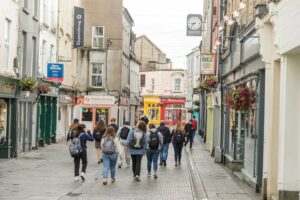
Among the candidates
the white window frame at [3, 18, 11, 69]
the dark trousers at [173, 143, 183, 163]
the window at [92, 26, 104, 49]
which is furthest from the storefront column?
the window at [92, 26, 104, 49]

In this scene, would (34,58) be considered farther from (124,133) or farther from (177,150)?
(124,133)

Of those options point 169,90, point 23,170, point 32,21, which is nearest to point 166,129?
point 23,170

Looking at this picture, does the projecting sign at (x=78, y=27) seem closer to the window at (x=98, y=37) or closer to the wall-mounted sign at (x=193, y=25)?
the window at (x=98, y=37)

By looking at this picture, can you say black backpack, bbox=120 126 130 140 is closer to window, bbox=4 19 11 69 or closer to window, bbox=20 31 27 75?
window, bbox=4 19 11 69

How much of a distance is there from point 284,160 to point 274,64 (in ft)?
7.99

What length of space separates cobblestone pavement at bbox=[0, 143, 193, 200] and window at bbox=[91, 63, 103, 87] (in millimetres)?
25262

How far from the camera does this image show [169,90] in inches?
3415

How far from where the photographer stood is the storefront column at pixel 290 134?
12.0 m

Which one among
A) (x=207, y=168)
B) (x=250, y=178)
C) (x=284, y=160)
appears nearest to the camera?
(x=284, y=160)

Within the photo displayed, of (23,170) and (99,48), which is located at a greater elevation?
(99,48)

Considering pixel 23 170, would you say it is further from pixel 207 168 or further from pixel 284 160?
pixel 284 160

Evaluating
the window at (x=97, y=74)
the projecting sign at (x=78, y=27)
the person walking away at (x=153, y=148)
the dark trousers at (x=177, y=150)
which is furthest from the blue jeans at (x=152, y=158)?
the window at (x=97, y=74)

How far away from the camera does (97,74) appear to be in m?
49.2

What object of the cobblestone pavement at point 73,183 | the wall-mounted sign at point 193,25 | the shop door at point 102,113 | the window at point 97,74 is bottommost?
the cobblestone pavement at point 73,183
